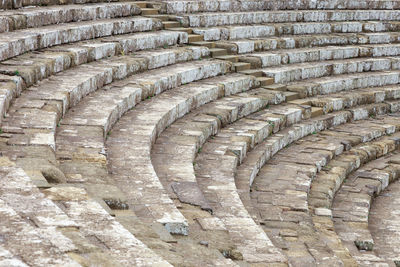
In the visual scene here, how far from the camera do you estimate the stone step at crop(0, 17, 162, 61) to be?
27.9ft

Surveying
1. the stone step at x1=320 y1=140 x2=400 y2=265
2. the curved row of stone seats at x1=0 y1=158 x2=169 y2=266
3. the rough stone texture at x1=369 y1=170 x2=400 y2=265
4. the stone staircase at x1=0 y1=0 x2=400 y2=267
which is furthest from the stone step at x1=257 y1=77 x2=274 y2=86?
the curved row of stone seats at x1=0 y1=158 x2=169 y2=266

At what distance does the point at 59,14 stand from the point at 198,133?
289cm

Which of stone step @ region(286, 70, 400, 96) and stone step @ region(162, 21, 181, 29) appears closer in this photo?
stone step @ region(286, 70, 400, 96)

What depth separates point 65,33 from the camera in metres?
9.70

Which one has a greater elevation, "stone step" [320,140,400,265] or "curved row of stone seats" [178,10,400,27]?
"curved row of stone seats" [178,10,400,27]

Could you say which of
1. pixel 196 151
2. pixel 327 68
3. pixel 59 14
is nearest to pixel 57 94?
pixel 196 151

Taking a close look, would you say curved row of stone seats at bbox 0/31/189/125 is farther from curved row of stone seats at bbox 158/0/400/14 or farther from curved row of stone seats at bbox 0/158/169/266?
curved row of stone seats at bbox 0/158/169/266

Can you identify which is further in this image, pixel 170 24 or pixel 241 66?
pixel 170 24

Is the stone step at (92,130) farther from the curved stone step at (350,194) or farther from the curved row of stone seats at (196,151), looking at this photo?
the curved stone step at (350,194)

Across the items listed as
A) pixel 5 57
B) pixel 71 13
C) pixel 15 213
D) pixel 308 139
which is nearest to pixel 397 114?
pixel 308 139

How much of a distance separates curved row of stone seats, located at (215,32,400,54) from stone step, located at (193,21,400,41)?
0.46 ft

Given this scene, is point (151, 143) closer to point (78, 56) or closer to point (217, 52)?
point (78, 56)

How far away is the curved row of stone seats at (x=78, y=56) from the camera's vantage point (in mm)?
7551

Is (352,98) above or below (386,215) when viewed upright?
above
